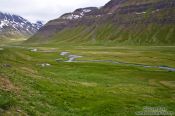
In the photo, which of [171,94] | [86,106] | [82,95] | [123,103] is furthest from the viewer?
[171,94]

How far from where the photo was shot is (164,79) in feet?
279

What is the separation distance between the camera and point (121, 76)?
91.0 metres

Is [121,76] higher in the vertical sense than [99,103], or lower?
lower

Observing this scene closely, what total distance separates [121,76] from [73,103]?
48.2 meters

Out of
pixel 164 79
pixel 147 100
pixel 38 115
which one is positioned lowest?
pixel 164 79

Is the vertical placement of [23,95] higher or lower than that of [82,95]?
higher

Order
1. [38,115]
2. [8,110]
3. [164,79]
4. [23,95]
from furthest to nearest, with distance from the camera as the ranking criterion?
[164,79], [23,95], [38,115], [8,110]

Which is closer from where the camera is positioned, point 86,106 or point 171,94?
point 86,106

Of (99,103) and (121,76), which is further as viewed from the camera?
(121,76)

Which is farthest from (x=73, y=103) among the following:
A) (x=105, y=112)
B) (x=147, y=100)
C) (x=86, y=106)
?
(x=147, y=100)

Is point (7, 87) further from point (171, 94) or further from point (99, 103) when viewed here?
point (171, 94)

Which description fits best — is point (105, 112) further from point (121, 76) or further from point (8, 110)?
point (121, 76)

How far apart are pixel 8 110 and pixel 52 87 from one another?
23262 millimetres

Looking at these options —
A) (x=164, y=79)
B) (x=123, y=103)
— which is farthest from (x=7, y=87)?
(x=164, y=79)
